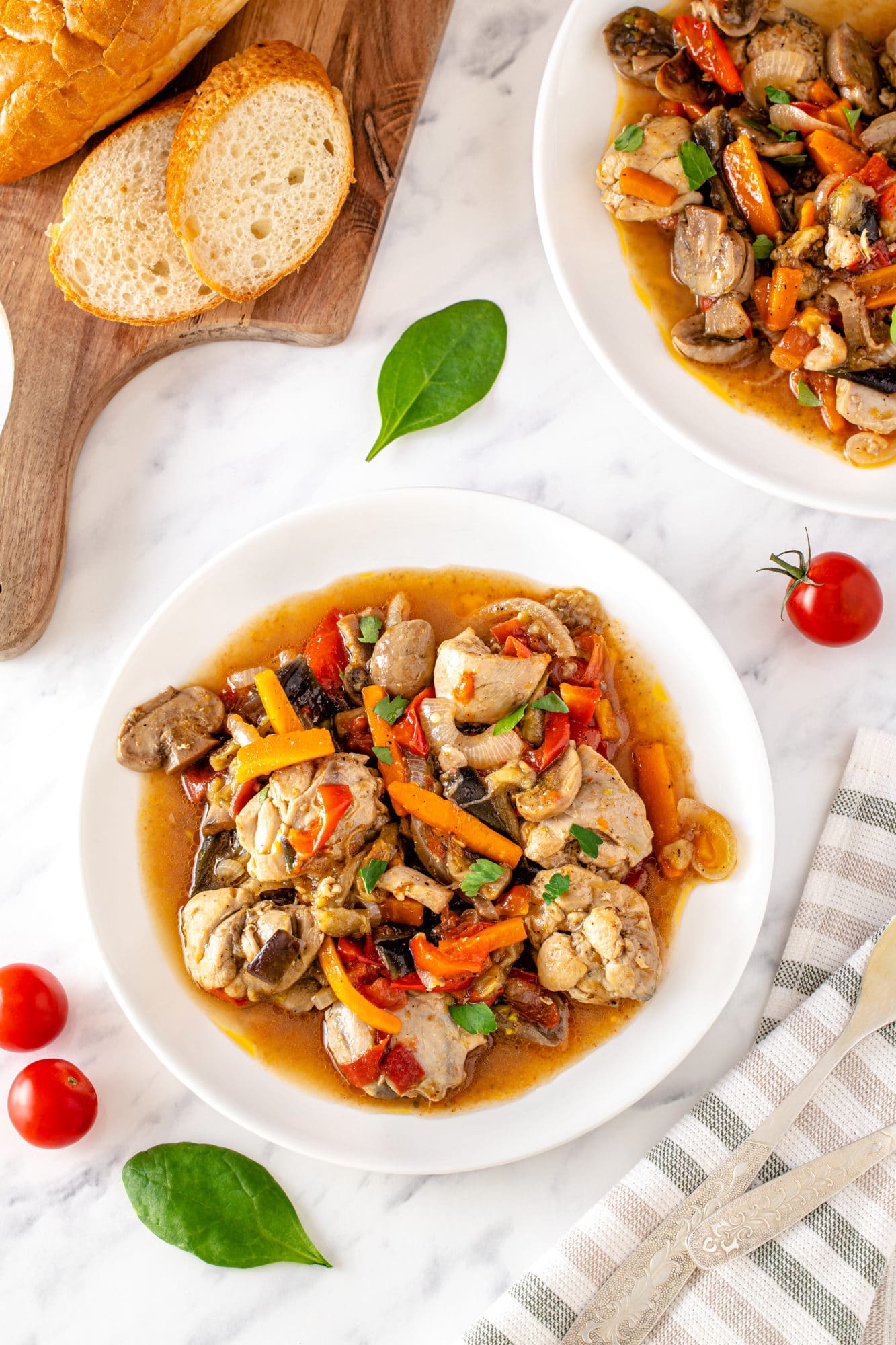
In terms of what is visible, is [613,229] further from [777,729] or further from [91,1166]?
[91,1166]

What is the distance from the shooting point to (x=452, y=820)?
3854mm

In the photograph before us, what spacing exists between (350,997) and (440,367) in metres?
2.55

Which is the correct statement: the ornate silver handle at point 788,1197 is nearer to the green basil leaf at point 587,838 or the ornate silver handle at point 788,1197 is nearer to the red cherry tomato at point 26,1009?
the green basil leaf at point 587,838

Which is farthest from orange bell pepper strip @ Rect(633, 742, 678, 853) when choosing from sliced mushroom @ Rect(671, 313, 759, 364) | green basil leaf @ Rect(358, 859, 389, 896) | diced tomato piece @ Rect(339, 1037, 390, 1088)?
sliced mushroom @ Rect(671, 313, 759, 364)

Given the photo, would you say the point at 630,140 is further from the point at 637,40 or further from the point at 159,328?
the point at 159,328

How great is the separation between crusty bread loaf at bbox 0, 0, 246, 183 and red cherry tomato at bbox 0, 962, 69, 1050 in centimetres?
316

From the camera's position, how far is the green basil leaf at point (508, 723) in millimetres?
3865

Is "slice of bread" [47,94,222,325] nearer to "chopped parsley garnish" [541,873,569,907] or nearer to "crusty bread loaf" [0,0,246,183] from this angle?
"crusty bread loaf" [0,0,246,183]

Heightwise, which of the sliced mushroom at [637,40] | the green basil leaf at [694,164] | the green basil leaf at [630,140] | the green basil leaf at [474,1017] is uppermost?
the sliced mushroom at [637,40]

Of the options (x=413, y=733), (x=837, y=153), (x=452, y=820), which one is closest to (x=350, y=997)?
(x=452, y=820)

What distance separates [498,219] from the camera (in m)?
4.48

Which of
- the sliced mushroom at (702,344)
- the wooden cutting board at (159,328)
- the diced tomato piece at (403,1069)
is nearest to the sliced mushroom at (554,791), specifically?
the diced tomato piece at (403,1069)

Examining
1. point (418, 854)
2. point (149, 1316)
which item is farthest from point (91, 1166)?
point (418, 854)

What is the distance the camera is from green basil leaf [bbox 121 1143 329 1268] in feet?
13.7
